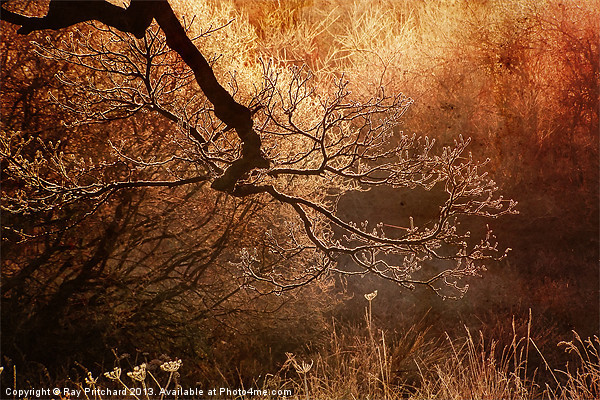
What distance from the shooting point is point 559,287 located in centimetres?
1082

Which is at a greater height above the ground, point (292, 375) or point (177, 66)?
point (177, 66)

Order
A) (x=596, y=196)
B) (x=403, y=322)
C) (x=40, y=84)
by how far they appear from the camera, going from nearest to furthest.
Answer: (x=40, y=84), (x=403, y=322), (x=596, y=196)

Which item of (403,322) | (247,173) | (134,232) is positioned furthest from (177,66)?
(403,322)

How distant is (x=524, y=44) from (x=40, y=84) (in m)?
9.57

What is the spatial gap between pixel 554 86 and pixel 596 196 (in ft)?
7.46

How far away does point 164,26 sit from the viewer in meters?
4.34

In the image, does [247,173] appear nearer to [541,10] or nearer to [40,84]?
[40,84]

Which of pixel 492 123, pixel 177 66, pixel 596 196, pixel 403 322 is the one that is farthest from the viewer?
pixel 492 123

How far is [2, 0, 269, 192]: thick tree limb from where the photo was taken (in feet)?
14.2

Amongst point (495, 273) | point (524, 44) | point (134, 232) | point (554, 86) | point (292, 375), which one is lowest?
point (292, 375)

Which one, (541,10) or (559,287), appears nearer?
(559,287)

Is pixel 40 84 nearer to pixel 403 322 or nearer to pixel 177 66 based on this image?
pixel 177 66

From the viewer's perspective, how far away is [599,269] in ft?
37.4

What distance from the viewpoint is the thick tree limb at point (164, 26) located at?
4336 mm
